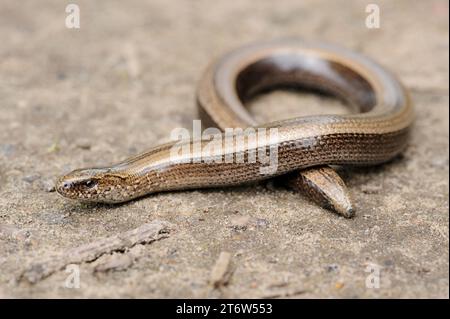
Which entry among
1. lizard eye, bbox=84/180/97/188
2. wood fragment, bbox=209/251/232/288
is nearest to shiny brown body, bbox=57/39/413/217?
lizard eye, bbox=84/180/97/188

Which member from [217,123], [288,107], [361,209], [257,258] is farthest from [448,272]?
[288,107]

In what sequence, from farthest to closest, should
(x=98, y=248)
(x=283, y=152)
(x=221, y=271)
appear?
(x=283, y=152) → (x=98, y=248) → (x=221, y=271)

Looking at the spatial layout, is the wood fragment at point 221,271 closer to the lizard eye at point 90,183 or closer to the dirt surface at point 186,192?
the dirt surface at point 186,192

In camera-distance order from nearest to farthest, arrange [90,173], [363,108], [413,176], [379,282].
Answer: [379,282], [90,173], [413,176], [363,108]

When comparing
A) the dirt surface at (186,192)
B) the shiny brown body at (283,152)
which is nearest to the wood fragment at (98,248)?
the dirt surface at (186,192)

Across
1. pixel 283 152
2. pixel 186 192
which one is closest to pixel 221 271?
pixel 186 192

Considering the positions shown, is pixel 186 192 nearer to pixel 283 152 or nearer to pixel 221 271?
pixel 283 152

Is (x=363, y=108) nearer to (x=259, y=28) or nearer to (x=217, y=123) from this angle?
(x=217, y=123)
